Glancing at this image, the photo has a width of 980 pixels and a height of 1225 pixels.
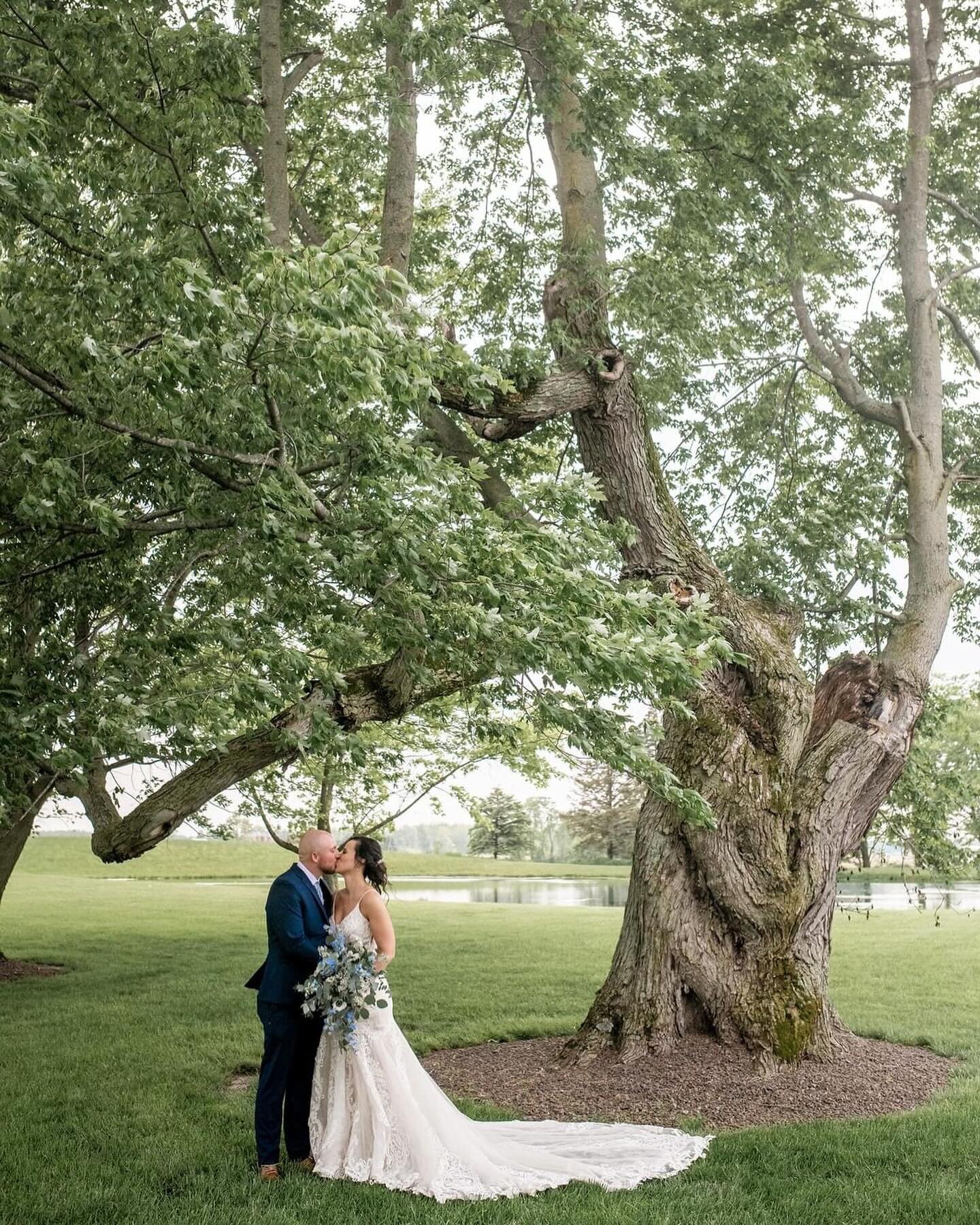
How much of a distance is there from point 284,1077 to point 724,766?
5.46m

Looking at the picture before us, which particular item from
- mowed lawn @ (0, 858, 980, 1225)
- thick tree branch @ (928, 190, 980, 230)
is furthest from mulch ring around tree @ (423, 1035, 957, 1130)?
thick tree branch @ (928, 190, 980, 230)

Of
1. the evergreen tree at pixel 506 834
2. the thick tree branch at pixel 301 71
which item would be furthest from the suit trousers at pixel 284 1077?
the evergreen tree at pixel 506 834

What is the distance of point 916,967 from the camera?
18297mm

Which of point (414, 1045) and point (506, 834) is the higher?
point (414, 1045)

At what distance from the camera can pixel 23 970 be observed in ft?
54.6

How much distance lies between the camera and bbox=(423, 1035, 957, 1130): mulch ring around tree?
8.59m

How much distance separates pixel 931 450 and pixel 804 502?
69.2 inches

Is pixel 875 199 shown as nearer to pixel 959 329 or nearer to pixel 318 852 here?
pixel 959 329

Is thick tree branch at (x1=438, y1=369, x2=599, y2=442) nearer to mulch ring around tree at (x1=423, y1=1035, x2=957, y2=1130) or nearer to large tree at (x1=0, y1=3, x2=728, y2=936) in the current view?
large tree at (x1=0, y1=3, x2=728, y2=936)

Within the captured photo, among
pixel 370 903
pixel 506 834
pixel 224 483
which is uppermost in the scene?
pixel 224 483

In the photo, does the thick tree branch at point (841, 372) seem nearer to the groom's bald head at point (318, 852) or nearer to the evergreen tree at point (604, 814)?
the groom's bald head at point (318, 852)

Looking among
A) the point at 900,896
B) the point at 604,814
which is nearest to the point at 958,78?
the point at 900,896

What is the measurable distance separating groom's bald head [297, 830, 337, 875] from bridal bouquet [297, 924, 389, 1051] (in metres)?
0.50

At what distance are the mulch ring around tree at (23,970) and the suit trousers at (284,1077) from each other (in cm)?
1065
